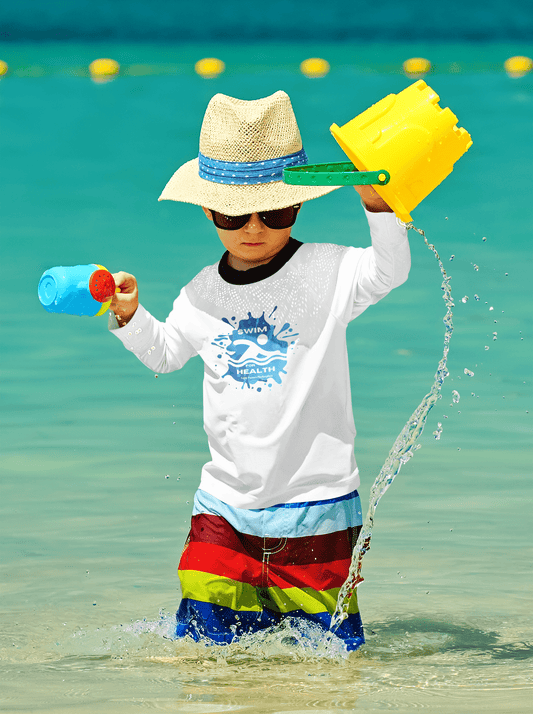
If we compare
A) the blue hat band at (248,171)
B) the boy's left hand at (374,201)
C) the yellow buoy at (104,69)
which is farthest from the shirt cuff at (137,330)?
the yellow buoy at (104,69)

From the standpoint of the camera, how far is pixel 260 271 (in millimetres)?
3357

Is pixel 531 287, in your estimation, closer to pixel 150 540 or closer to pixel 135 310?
pixel 150 540

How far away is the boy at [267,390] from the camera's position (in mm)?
3273

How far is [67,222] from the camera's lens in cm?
1018

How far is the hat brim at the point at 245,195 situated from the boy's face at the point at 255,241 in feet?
0.15

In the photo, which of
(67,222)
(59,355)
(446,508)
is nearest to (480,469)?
(446,508)

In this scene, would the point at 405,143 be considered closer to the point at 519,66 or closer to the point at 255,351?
the point at 255,351

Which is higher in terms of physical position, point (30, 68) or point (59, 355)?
point (30, 68)

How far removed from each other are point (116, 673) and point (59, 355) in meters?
4.07

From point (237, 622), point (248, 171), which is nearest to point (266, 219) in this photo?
point (248, 171)

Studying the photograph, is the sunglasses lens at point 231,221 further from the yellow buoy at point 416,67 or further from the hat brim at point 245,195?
the yellow buoy at point 416,67

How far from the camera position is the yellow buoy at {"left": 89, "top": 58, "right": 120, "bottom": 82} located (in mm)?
13930

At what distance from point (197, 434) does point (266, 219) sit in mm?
2591

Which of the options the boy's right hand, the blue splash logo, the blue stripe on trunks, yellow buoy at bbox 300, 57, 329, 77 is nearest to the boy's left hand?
the blue splash logo
